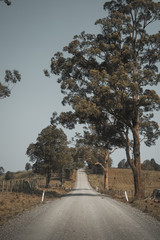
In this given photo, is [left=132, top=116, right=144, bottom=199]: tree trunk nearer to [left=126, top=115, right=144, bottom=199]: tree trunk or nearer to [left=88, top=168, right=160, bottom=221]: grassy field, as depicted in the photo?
[left=126, top=115, right=144, bottom=199]: tree trunk

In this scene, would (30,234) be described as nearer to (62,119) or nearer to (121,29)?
(62,119)

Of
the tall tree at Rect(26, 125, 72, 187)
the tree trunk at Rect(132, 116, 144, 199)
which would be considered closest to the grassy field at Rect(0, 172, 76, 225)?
the tree trunk at Rect(132, 116, 144, 199)

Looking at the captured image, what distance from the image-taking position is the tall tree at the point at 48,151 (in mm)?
37562

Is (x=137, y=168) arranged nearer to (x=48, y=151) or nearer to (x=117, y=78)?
(x=117, y=78)

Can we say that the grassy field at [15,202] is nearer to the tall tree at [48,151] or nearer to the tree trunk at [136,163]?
the tree trunk at [136,163]

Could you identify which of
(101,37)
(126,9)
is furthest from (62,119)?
(126,9)

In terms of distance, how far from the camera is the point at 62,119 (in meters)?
20.1

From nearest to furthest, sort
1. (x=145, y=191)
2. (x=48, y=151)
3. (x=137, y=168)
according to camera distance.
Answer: (x=137, y=168)
(x=48, y=151)
(x=145, y=191)

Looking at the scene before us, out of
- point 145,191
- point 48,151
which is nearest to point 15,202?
point 48,151

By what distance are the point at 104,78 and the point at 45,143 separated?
79.5 feet

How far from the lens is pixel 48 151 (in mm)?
37625

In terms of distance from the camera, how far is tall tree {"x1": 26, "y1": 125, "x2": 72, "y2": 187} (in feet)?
123

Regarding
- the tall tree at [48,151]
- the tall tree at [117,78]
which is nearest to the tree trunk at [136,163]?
the tall tree at [117,78]

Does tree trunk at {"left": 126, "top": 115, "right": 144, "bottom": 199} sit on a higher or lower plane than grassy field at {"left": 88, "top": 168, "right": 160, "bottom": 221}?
higher
